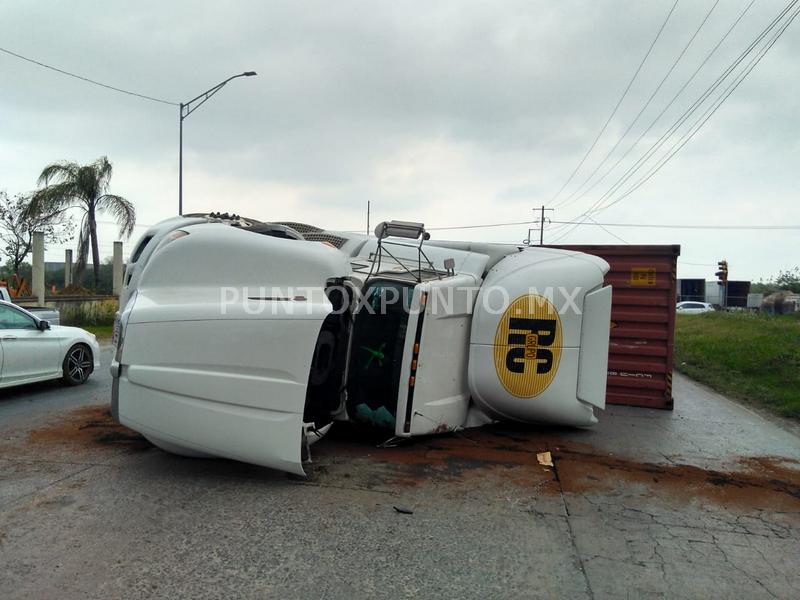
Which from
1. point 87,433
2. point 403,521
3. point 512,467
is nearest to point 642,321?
point 512,467

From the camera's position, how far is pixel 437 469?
216 inches

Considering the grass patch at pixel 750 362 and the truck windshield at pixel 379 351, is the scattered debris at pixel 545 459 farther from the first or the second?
the grass patch at pixel 750 362

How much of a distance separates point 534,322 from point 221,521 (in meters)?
3.77

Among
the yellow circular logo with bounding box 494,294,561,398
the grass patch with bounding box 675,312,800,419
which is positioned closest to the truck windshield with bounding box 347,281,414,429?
the yellow circular logo with bounding box 494,294,561,398

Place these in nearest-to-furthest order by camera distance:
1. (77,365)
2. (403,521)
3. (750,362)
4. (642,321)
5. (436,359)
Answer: (403,521) < (436,359) < (642,321) < (77,365) < (750,362)

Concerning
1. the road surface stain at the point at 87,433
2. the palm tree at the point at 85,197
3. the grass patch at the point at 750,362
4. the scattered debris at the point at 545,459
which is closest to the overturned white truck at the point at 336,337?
the scattered debris at the point at 545,459

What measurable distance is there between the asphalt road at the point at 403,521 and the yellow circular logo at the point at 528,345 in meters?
0.68

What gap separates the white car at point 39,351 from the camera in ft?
27.8

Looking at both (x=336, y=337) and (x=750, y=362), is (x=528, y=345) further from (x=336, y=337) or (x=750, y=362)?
(x=750, y=362)

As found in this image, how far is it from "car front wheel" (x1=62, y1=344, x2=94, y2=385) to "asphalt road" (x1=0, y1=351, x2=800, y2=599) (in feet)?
9.83

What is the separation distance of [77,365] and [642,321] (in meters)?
8.84

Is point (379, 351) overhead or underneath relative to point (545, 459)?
overhead

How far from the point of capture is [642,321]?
30.6ft

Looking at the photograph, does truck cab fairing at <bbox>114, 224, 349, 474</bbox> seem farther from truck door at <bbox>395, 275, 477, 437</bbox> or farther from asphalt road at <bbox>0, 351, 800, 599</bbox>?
truck door at <bbox>395, 275, 477, 437</bbox>
